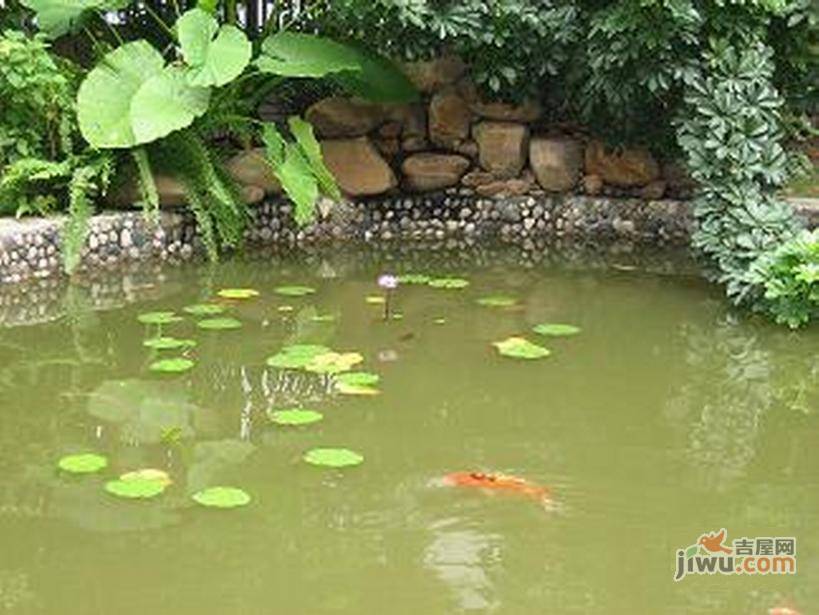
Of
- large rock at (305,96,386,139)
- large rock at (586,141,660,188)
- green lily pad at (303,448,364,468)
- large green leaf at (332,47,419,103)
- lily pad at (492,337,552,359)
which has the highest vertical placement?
large green leaf at (332,47,419,103)

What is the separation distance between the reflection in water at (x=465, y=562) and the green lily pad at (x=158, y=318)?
7.75ft

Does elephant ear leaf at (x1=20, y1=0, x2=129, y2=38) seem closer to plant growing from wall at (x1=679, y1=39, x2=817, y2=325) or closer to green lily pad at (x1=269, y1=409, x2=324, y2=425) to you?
plant growing from wall at (x1=679, y1=39, x2=817, y2=325)

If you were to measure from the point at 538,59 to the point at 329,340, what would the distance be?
2915mm

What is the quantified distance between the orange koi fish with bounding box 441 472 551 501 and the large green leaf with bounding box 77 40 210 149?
313 centimetres

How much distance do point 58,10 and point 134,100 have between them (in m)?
1.11

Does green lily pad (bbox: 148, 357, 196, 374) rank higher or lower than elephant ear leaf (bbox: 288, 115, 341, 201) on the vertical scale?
lower

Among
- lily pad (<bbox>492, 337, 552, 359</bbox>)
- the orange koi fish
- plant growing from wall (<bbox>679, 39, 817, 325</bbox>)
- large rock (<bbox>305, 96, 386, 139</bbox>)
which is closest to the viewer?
the orange koi fish

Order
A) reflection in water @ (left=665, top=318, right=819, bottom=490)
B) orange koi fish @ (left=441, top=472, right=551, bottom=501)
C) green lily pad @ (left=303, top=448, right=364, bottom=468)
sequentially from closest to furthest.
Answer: orange koi fish @ (left=441, top=472, right=551, bottom=501), green lily pad @ (left=303, top=448, right=364, bottom=468), reflection in water @ (left=665, top=318, right=819, bottom=490)

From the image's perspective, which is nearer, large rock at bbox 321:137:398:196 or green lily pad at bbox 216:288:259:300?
green lily pad at bbox 216:288:259:300

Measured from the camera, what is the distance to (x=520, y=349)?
17.2 ft

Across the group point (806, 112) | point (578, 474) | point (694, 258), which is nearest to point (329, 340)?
point (578, 474)

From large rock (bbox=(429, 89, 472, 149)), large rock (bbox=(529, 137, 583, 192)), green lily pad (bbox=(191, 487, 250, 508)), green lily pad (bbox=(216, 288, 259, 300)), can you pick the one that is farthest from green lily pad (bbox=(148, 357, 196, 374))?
large rock (bbox=(529, 137, 583, 192))

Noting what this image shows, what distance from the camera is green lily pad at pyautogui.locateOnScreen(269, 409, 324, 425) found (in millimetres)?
4363

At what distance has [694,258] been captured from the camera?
7137mm
